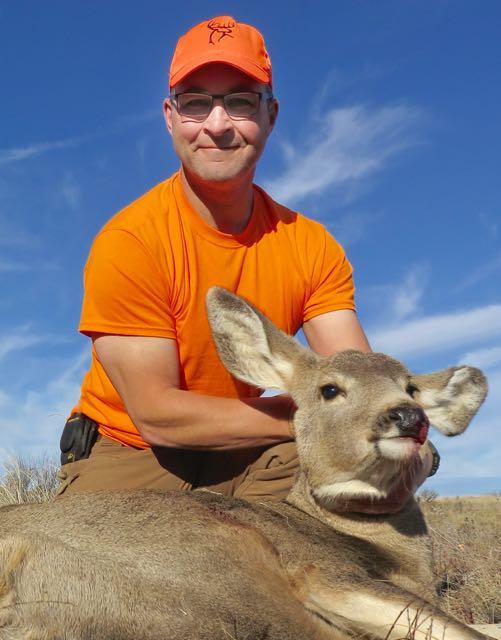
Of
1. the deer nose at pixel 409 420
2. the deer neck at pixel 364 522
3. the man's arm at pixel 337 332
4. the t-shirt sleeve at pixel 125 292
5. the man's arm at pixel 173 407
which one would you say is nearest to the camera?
the deer nose at pixel 409 420

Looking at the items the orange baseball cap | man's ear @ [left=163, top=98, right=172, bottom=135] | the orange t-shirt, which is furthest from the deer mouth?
man's ear @ [left=163, top=98, right=172, bottom=135]

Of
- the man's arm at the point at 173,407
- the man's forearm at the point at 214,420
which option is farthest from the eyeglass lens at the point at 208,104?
the man's forearm at the point at 214,420

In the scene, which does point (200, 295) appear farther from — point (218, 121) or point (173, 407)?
point (218, 121)

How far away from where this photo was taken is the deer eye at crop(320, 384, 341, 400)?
5.23 meters

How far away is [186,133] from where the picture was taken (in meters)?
6.74

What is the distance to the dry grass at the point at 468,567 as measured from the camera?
650cm

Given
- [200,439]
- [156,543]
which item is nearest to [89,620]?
[156,543]

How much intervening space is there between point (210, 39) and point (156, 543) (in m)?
4.20

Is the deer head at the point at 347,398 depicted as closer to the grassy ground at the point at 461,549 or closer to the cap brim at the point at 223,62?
the grassy ground at the point at 461,549

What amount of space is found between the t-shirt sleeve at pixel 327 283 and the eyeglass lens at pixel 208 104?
1.22 m

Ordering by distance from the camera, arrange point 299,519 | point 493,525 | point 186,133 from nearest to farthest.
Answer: point 299,519, point 186,133, point 493,525

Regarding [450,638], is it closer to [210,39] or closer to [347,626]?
[347,626]

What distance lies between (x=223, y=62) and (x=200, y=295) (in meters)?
1.75

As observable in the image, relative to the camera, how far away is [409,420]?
460 cm
